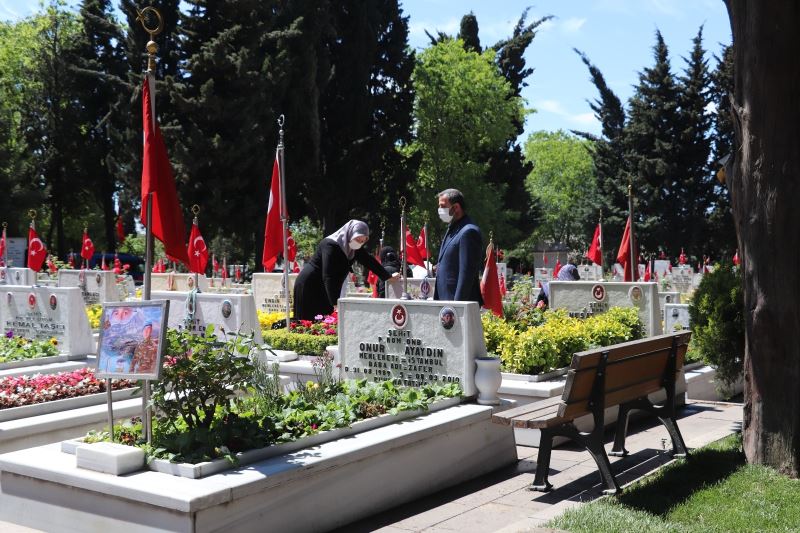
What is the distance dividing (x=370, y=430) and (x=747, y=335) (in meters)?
3.04

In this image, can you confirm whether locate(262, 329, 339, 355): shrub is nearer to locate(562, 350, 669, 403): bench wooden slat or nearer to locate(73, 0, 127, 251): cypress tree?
locate(562, 350, 669, 403): bench wooden slat

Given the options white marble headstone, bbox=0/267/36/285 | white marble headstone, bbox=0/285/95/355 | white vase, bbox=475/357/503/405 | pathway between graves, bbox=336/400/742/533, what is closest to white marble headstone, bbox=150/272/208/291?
white marble headstone, bbox=0/267/36/285

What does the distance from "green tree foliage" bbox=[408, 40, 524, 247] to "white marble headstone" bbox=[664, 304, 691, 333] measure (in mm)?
35850

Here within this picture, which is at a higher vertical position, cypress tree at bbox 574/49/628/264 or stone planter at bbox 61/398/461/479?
cypress tree at bbox 574/49/628/264

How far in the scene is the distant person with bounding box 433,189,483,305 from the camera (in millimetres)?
8344

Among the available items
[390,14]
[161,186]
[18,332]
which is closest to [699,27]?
[390,14]

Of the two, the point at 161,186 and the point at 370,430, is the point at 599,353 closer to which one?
the point at 370,430

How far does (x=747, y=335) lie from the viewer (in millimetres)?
6832

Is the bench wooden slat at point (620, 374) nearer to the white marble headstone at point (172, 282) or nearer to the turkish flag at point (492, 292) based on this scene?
the turkish flag at point (492, 292)

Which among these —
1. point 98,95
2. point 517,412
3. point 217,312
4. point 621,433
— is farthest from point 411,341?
point 98,95

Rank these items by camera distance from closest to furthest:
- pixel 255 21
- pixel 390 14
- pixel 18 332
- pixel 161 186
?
pixel 161 186 → pixel 18 332 → pixel 255 21 → pixel 390 14

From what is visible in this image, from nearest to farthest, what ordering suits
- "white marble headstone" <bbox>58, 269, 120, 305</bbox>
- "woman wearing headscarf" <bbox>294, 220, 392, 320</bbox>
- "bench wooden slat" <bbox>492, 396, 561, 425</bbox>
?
"bench wooden slat" <bbox>492, 396, 561, 425</bbox>
"woman wearing headscarf" <bbox>294, 220, 392, 320</bbox>
"white marble headstone" <bbox>58, 269, 120, 305</bbox>

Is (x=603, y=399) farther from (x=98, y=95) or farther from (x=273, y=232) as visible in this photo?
(x=98, y=95)

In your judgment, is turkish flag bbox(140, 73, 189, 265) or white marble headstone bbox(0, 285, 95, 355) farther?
white marble headstone bbox(0, 285, 95, 355)
